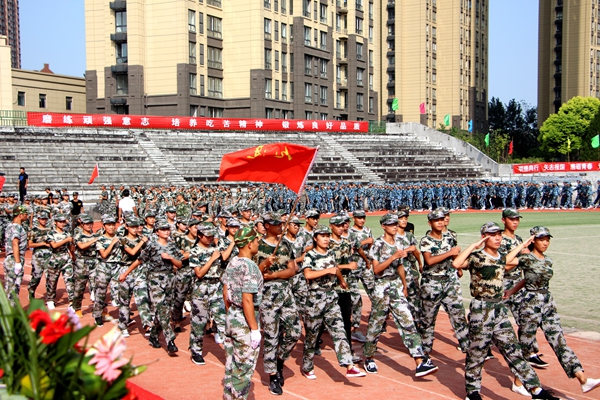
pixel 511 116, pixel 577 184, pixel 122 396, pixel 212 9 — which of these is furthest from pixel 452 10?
pixel 122 396

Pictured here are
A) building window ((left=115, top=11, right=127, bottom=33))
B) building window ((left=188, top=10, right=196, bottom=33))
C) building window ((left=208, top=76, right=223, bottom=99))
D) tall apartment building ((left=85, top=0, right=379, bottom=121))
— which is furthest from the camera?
building window ((left=208, top=76, right=223, bottom=99))

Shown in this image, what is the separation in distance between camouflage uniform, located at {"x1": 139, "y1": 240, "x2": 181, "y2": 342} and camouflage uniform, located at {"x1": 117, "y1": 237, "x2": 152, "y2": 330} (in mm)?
187

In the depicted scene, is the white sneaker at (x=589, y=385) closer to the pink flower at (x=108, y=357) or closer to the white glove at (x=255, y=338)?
the white glove at (x=255, y=338)

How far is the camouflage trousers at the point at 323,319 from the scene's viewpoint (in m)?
8.30

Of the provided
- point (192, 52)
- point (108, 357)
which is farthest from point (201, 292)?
point (192, 52)

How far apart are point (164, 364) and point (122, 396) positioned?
20.3 feet

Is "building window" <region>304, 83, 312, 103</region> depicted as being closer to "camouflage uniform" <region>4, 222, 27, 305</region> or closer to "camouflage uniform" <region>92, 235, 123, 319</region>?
"camouflage uniform" <region>4, 222, 27, 305</region>

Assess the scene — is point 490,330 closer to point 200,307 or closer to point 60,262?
point 200,307

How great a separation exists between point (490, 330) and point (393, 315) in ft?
5.04

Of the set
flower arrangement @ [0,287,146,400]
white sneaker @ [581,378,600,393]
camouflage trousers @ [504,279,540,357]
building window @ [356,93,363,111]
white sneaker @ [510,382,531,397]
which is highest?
building window @ [356,93,363,111]

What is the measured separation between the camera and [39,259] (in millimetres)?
12922

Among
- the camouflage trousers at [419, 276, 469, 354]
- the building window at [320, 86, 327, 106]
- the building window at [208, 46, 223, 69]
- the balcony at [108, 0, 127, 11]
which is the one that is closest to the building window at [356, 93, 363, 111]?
the building window at [320, 86, 327, 106]

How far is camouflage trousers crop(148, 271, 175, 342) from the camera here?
970 cm

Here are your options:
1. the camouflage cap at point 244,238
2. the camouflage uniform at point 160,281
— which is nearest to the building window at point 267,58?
the camouflage uniform at point 160,281
